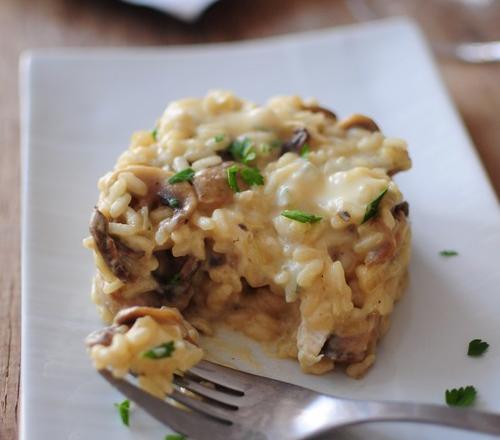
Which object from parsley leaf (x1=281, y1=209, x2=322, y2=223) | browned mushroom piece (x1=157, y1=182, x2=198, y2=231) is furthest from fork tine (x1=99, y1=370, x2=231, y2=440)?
parsley leaf (x1=281, y1=209, x2=322, y2=223)

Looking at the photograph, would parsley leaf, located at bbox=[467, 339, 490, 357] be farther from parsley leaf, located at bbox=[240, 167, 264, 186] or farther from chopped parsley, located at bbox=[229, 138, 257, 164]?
chopped parsley, located at bbox=[229, 138, 257, 164]

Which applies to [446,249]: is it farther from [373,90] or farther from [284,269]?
[373,90]

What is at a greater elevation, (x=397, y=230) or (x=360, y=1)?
(x=360, y=1)

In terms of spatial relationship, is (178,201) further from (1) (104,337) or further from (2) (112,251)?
(1) (104,337)

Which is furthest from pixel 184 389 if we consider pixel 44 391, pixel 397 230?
pixel 397 230

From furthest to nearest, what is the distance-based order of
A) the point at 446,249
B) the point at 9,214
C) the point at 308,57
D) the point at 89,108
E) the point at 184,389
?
the point at 308,57 < the point at 89,108 < the point at 9,214 < the point at 446,249 < the point at 184,389

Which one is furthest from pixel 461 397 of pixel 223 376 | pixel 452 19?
pixel 452 19

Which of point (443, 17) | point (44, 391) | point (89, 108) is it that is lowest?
point (44, 391)
